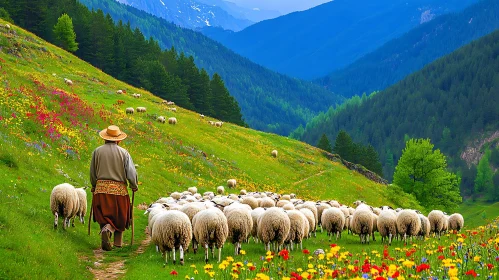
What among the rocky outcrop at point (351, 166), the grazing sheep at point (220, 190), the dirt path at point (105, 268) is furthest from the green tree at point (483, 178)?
the dirt path at point (105, 268)

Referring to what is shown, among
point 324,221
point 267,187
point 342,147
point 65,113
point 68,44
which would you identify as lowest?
point 324,221

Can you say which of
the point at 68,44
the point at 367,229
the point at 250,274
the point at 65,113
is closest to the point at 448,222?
the point at 367,229

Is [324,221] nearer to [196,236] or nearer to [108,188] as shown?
[196,236]

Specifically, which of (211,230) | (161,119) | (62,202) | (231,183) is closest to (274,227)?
(211,230)

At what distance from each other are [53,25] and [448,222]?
278ft

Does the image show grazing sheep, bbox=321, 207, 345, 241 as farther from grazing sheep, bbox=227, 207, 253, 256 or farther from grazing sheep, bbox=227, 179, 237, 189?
grazing sheep, bbox=227, 179, 237, 189

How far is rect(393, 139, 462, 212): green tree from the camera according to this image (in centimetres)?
6094

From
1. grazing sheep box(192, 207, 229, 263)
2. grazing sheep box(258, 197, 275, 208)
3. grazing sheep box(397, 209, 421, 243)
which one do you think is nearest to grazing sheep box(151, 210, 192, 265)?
grazing sheep box(192, 207, 229, 263)

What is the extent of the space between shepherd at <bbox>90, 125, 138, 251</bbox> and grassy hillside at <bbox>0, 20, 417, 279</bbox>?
148 cm

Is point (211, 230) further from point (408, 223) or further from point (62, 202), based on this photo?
point (408, 223)

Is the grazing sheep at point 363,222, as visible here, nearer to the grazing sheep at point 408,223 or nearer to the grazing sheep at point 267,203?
the grazing sheep at point 408,223

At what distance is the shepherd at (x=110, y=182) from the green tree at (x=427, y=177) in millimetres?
52427

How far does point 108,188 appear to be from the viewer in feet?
54.8

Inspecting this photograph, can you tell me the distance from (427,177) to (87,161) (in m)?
46.0
